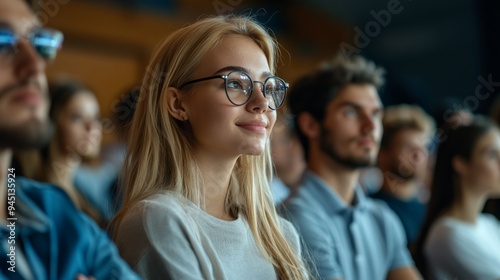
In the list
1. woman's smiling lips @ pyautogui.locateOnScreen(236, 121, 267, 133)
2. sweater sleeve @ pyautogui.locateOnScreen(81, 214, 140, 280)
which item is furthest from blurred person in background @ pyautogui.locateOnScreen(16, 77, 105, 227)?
sweater sleeve @ pyautogui.locateOnScreen(81, 214, 140, 280)

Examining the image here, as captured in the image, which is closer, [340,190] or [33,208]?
[33,208]

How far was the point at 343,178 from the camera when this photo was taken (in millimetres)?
2262

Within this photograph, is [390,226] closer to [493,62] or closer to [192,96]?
[192,96]

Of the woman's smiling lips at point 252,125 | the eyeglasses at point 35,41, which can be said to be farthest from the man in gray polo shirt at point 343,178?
the eyeglasses at point 35,41

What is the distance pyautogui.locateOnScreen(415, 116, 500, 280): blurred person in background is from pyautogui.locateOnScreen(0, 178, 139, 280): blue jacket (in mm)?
1363

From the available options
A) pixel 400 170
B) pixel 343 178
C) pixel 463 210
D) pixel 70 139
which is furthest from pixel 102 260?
pixel 400 170

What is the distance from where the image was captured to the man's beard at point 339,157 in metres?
2.24

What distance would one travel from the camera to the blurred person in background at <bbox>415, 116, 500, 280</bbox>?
87.4 inches

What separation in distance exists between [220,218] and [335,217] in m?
0.78

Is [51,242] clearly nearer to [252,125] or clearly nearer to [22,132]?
[22,132]

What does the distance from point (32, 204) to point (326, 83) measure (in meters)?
1.43

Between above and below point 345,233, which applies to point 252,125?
above

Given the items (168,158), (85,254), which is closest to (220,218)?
(168,158)

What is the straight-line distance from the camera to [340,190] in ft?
7.43
